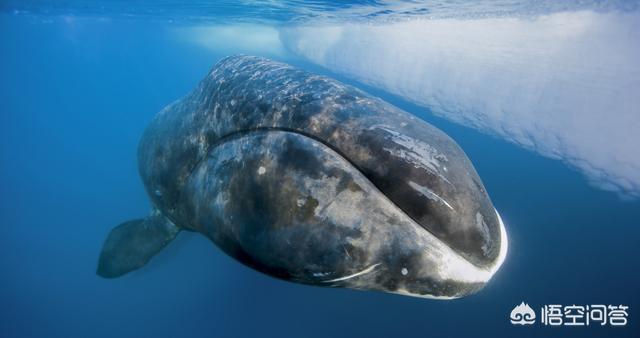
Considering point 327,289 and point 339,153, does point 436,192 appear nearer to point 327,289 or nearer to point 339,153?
point 339,153

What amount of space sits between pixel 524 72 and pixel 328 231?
44312mm

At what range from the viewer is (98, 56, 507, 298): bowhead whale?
2363 millimetres

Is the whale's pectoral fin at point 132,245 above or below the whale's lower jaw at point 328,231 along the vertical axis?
below

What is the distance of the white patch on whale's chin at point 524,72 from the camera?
2383cm

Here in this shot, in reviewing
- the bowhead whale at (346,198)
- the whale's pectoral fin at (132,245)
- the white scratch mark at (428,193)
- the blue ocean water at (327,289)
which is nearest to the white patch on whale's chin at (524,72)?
the blue ocean water at (327,289)

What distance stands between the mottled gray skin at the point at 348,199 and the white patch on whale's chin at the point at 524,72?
23.4m

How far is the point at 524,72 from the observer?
38.4 m

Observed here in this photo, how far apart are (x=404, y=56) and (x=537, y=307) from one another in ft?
141

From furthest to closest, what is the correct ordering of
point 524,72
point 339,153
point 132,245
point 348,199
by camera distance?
point 524,72 < point 132,245 < point 339,153 < point 348,199

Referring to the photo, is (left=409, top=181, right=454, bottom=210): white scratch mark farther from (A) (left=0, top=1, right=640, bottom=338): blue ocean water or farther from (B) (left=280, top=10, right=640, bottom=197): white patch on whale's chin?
(B) (left=280, top=10, right=640, bottom=197): white patch on whale's chin

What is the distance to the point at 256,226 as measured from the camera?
285 cm

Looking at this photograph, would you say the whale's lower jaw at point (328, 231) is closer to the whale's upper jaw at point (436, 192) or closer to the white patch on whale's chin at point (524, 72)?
the whale's upper jaw at point (436, 192)

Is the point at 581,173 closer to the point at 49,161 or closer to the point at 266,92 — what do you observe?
the point at 266,92

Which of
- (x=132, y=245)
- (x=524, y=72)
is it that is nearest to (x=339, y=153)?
(x=132, y=245)
